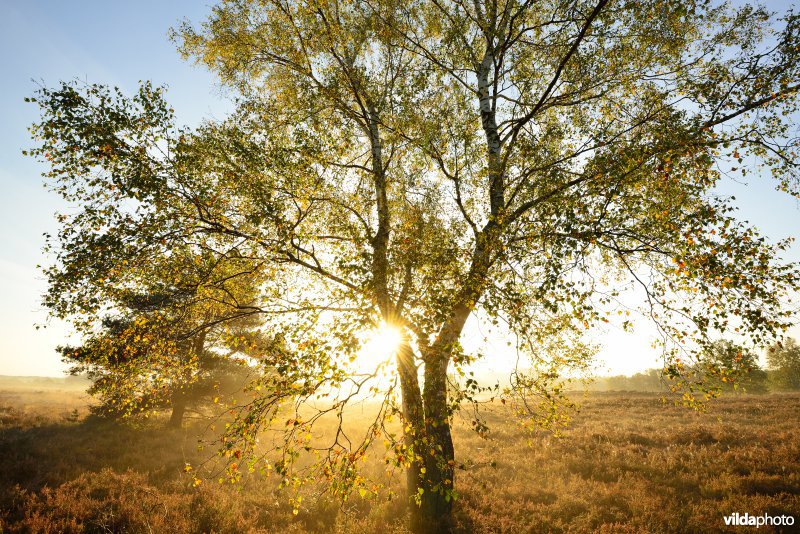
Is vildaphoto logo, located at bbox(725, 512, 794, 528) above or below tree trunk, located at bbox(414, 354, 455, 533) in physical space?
below

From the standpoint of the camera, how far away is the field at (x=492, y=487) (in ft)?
29.5

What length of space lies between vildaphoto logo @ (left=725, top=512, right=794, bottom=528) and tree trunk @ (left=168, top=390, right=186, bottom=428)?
23201 mm

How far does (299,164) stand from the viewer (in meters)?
7.54

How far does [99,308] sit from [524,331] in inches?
328

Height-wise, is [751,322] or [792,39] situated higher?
[792,39]

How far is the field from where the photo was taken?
29.5 ft

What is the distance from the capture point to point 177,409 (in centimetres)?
1986

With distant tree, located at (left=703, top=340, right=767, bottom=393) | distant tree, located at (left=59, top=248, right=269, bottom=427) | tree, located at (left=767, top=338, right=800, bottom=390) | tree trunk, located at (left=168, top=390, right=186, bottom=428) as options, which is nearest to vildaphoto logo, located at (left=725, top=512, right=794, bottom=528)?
distant tree, located at (left=703, top=340, right=767, bottom=393)

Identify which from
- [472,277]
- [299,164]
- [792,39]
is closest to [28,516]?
[299,164]

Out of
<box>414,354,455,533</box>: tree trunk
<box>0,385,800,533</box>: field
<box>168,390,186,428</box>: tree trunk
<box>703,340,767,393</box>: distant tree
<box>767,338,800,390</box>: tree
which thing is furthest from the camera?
<box>767,338,800,390</box>: tree

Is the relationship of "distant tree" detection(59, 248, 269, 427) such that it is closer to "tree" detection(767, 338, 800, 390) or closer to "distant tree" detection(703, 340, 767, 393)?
"distant tree" detection(703, 340, 767, 393)

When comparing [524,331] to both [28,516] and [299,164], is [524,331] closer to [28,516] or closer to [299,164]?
[299,164]

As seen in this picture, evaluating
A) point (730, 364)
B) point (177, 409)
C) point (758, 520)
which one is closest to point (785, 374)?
point (758, 520)

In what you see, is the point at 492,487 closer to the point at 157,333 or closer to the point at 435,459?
the point at 435,459
